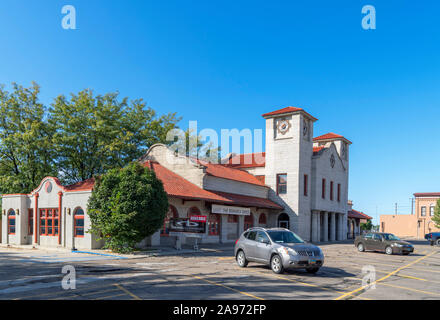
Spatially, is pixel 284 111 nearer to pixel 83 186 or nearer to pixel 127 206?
pixel 83 186

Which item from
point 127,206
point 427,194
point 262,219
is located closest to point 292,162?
point 262,219

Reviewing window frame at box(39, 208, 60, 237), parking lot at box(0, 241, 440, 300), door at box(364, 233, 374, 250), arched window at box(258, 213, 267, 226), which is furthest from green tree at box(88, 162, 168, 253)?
arched window at box(258, 213, 267, 226)

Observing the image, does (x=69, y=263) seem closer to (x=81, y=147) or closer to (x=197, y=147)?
(x=81, y=147)

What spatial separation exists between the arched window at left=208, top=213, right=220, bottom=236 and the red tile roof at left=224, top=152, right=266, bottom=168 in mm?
13129

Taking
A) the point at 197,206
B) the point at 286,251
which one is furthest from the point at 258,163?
the point at 286,251

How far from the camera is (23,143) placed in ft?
109

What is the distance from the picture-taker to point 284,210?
41844 millimetres

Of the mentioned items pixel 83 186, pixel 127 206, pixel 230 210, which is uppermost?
pixel 83 186

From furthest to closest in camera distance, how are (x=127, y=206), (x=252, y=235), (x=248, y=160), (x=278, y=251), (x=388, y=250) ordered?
(x=248, y=160), (x=388, y=250), (x=127, y=206), (x=252, y=235), (x=278, y=251)

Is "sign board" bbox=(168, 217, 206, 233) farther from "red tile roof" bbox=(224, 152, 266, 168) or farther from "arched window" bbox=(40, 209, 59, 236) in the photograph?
"red tile roof" bbox=(224, 152, 266, 168)

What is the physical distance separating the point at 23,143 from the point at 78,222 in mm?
11788

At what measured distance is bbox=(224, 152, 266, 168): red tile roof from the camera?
46.0m

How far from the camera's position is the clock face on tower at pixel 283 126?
42375mm

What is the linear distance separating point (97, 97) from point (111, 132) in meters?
5.28
